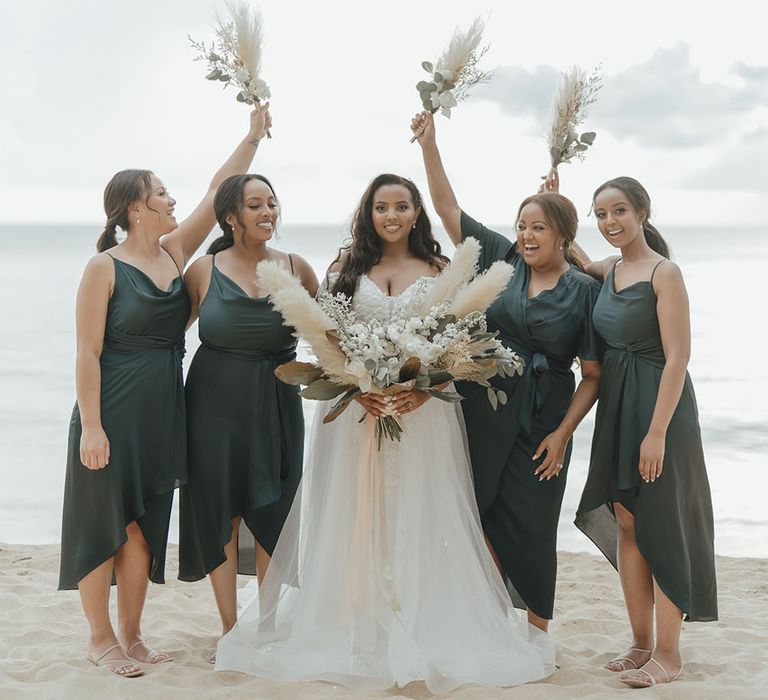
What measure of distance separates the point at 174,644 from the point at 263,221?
2.17 meters

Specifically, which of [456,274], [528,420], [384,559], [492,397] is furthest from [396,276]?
[384,559]

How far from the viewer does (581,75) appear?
506 cm

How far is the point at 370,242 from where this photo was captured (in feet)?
15.7

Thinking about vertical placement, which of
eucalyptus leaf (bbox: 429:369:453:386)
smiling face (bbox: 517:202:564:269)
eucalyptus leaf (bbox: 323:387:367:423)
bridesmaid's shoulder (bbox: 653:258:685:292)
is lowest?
eucalyptus leaf (bbox: 323:387:367:423)

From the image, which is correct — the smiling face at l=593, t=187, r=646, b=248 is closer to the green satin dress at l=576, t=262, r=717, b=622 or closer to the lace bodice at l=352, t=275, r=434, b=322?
the green satin dress at l=576, t=262, r=717, b=622

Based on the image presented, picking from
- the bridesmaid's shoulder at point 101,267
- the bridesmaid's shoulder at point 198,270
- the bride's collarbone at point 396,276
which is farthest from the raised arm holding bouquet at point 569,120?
the bridesmaid's shoulder at point 101,267

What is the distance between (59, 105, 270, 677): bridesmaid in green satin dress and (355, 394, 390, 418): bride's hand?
3.04 feet

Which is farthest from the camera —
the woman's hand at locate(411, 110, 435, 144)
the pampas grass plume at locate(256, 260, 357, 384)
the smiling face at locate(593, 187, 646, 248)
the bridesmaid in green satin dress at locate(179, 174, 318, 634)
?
the woman's hand at locate(411, 110, 435, 144)

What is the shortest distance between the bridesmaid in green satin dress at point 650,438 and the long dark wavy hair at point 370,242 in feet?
2.68

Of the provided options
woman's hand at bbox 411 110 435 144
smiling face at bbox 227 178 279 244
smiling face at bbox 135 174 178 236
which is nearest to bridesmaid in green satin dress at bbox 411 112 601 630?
woman's hand at bbox 411 110 435 144

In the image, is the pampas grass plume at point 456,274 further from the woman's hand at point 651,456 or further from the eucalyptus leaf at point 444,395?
the woman's hand at point 651,456

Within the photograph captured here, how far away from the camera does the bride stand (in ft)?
14.2

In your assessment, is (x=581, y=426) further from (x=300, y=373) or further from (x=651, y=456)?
(x=300, y=373)

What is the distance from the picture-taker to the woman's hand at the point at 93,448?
4.38 m
